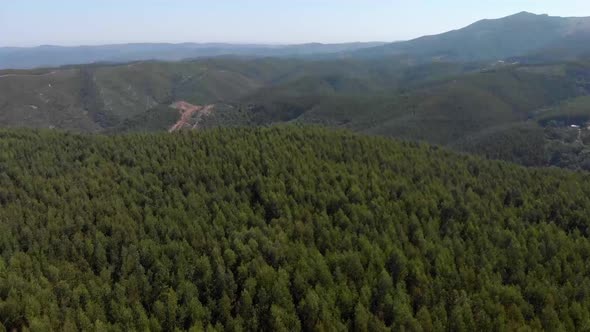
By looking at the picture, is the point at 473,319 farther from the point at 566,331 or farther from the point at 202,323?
the point at 202,323

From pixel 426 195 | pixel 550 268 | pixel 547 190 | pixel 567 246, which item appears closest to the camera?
pixel 550 268

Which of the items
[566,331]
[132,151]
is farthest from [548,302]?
[132,151]

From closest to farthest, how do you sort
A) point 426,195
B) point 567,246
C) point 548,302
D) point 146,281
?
point 146,281 → point 548,302 → point 567,246 → point 426,195

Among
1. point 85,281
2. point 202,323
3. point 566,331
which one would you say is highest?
point 85,281

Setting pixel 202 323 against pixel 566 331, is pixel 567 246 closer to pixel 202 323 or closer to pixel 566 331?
pixel 566 331

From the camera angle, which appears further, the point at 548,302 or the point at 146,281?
the point at 548,302

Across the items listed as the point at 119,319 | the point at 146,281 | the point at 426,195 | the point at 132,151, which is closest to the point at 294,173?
the point at 426,195

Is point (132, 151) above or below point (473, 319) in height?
above
